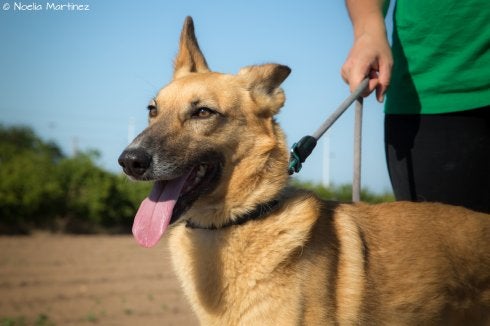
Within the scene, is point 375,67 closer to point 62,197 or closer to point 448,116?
point 448,116

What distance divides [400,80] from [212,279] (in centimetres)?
170

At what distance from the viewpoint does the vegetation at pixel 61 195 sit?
16.7 m

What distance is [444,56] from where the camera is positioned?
3.42 meters

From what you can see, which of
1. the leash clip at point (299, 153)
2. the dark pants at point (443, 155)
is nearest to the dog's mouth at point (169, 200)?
the leash clip at point (299, 153)

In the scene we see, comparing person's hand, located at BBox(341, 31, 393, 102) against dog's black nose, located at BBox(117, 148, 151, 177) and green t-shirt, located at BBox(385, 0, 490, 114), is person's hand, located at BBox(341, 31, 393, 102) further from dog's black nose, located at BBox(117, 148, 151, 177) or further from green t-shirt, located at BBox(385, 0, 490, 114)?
dog's black nose, located at BBox(117, 148, 151, 177)

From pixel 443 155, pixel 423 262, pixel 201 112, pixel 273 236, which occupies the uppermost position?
pixel 201 112

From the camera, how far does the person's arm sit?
134 inches

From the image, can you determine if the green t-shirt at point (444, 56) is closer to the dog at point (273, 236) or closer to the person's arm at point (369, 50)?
the person's arm at point (369, 50)

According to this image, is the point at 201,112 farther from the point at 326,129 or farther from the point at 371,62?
the point at 371,62

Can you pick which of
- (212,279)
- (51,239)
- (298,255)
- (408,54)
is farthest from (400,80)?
(51,239)

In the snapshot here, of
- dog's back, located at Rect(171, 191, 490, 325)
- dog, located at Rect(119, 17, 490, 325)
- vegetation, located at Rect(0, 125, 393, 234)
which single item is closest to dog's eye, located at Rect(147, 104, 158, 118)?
dog, located at Rect(119, 17, 490, 325)

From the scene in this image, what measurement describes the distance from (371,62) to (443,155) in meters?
0.71

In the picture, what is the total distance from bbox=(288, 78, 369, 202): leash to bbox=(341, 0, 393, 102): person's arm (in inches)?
2.7

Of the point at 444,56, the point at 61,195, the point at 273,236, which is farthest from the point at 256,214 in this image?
the point at 61,195
